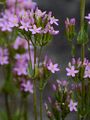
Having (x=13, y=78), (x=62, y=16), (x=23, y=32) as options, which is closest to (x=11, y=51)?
(x=13, y=78)

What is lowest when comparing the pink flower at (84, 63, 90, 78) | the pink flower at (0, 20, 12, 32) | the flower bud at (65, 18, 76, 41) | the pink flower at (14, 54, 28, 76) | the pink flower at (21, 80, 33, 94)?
the pink flower at (21, 80, 33, 94)

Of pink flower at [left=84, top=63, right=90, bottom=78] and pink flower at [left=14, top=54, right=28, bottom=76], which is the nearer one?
pink flower at [left=84, top=63, right=90, bottom=78]

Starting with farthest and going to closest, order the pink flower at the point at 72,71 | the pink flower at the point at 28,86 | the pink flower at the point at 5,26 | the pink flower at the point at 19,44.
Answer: the pink flower at the point at 19,44
the pink flower at the point at 28,86
the pink flower at the point at 5,26
the pink flower at the point at 72,71

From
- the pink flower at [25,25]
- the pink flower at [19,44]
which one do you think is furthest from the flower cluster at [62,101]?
the pink flower at [19,44]

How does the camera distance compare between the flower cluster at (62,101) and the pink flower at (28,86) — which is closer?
the flower cluster at (62,101)

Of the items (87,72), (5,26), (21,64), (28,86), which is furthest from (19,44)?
(87,72)

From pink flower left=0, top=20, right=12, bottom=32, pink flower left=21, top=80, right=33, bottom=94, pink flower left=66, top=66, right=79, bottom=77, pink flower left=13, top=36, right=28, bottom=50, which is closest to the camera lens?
pink flower left=66, top=66, right=79, bottom=77

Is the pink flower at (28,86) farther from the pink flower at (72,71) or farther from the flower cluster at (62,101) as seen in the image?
the pink flower at (72,71)

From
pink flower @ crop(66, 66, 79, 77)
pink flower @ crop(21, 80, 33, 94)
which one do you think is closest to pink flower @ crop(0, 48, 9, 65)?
pink flower @ crop(21, 80, 33, 94)

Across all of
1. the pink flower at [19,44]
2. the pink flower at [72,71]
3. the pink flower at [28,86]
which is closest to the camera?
the pink flower at [72,71]

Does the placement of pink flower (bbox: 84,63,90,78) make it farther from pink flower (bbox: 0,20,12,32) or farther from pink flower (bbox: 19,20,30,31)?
pink flower (bbox: 0,20,12,32)

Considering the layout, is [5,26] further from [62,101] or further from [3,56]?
[62,101]

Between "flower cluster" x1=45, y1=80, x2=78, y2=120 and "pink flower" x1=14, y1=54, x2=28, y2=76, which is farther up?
"flower cluster" x1=45, y1=80, x2=78, y2=120
